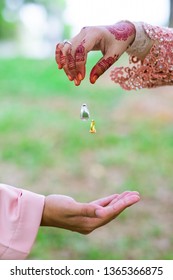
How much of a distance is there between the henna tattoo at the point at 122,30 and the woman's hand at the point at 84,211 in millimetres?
443

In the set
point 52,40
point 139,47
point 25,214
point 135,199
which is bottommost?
point 52,40

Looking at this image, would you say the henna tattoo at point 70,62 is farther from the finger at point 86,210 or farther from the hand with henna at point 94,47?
the finger at point 86,210

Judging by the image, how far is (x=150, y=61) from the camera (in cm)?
168

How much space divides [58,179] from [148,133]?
1.01 m

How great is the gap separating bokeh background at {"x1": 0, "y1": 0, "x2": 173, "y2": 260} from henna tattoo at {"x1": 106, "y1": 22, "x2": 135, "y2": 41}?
1.45 m

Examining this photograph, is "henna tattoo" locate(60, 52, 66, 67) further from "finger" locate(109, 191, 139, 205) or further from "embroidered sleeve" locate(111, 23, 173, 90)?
"finger" locate(109, 191, 139, 205)

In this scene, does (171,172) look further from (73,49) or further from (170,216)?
(73,49)

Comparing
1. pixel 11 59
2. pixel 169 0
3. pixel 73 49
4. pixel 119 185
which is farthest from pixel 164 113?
pixel 73 49

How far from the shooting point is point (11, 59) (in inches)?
280

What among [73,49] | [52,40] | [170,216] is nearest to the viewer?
[73,49]

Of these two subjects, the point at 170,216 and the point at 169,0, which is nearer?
the point at 170,216

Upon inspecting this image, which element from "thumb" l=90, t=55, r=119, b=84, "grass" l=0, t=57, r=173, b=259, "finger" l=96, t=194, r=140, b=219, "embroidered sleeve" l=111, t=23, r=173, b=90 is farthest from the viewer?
"grass" l=0, t=57, r=173, b=259

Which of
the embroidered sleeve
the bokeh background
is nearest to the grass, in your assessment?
the bokeh background

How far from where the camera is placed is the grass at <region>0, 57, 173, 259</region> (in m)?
2.97
